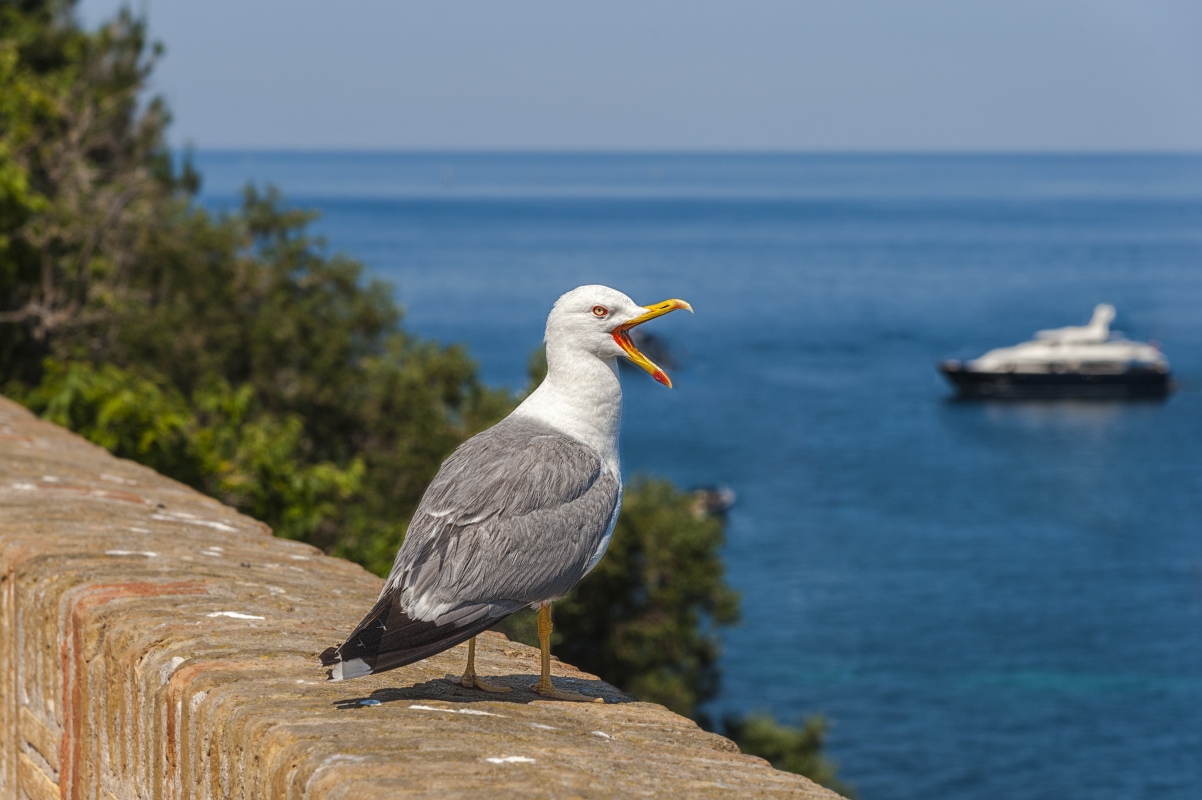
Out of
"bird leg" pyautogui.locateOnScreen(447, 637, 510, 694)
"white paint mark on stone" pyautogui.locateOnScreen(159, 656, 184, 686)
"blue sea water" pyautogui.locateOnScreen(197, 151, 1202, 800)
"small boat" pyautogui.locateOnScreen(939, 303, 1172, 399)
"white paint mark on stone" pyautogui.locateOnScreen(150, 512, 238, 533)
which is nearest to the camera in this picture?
"white paint mark on stone" pyautogui.locateOnScreen(159, 656, 184, 686)

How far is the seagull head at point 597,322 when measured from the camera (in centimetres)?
459

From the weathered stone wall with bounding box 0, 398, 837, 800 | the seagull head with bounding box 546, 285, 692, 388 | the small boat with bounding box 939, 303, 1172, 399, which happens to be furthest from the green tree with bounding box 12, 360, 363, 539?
the small boat with bounding box 939, 303, 1172, 399

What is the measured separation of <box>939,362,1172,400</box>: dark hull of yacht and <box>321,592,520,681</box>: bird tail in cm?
8742

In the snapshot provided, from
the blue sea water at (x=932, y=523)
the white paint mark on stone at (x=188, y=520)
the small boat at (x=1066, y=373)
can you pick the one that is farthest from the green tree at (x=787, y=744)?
the small boat at (x=1066, y=373)

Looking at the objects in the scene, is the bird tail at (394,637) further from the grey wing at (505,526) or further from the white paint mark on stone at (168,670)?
the white paint mark on stone at (168,670)

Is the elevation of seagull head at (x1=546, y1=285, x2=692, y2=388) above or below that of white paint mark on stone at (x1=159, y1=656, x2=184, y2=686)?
above

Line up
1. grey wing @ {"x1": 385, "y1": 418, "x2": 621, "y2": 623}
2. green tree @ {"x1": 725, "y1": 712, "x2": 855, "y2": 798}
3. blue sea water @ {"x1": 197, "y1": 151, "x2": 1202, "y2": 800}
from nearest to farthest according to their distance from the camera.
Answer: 1. grey wing @ {"x1": 385, "y1": 418, "x2": 621, "y2": 623}
2. green tree @ {"x1": 725, "y1": 712, "x2": 855, "y2": 798}
3. blue sea water @ {"x1": 197, "y1": 151, "x2": 1202, "y2": 800}

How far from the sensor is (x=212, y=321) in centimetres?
2809

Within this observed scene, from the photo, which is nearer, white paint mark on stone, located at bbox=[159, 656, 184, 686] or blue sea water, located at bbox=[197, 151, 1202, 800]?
white paint mark on stone, located at bbox=[159, 656, 184, 686]

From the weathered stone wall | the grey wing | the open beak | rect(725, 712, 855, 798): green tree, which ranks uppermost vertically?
the open beak

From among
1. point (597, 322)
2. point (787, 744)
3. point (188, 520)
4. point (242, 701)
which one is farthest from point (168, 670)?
point (787, 744)

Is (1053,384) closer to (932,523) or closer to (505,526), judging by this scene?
(932,523)

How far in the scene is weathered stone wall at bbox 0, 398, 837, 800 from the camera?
10.7ft

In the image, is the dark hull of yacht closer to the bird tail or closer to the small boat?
the small boat
